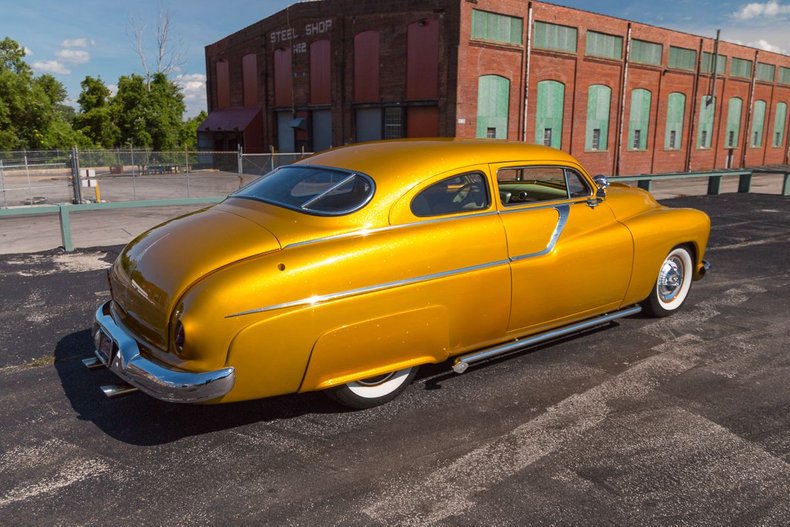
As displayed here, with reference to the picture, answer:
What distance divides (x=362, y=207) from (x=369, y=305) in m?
0.67

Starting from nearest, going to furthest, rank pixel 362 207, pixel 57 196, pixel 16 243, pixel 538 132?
pixel 362 207
pixel 16 243
pixel 57 196
pixel 538 132

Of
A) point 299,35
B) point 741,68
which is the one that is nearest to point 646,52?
point 741,68

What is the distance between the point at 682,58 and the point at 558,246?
1565 inches

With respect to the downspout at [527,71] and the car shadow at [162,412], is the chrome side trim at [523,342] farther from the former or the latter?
the downspout at [527,71]

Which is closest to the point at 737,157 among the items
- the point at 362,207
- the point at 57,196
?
the point at 57,196

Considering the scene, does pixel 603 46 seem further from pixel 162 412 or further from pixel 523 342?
pixel 162 412

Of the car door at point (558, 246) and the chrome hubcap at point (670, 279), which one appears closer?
the car door at point (558, 246)

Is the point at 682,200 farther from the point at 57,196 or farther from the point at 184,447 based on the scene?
the point at 57,196

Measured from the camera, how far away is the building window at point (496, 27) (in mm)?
27375

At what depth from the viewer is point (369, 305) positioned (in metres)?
3.59

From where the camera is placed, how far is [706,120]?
40906mm

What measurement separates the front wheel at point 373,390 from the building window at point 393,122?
2691cm

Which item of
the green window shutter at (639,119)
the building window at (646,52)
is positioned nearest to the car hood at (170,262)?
the building window at (646,52)

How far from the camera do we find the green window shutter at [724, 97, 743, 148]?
42594 mm
